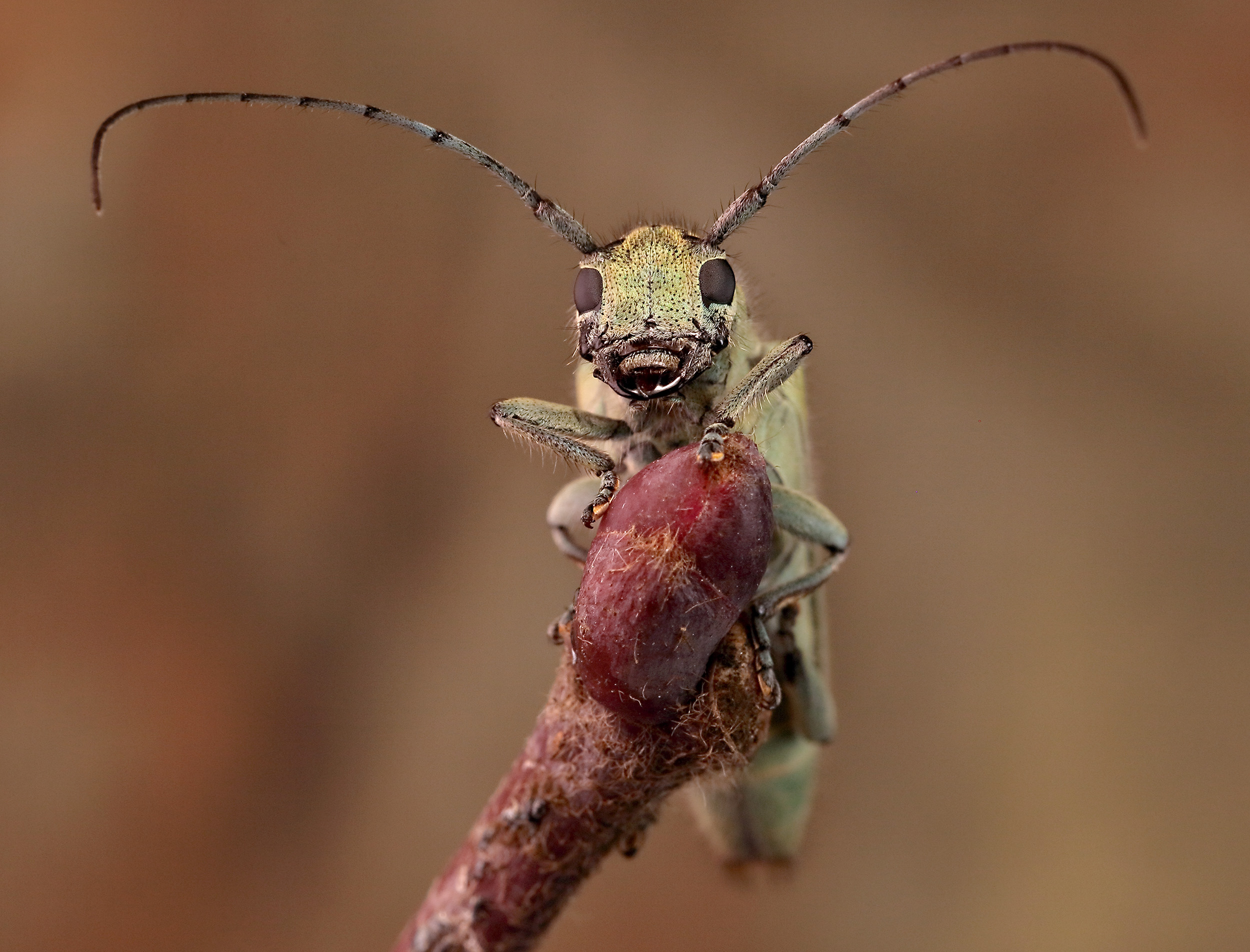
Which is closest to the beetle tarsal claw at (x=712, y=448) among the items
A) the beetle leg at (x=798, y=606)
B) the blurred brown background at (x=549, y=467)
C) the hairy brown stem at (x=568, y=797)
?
the hairy brown stem at (x=568, y=797)

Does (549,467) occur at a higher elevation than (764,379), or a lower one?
higher

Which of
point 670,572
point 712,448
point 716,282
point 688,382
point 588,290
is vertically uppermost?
point 716,282

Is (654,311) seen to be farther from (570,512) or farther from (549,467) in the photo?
(549,467)

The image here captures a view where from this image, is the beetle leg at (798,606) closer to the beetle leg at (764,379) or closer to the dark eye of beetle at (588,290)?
the beetle leg at (764,379)

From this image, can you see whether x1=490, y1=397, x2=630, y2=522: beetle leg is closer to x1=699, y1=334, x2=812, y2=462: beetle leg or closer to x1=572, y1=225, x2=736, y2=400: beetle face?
x1=572, y1=225, x2=736, y2=400: beetle face

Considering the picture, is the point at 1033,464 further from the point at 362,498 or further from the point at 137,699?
the point at 137,699

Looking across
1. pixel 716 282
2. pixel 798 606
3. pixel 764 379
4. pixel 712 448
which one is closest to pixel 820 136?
pixel 716 282
